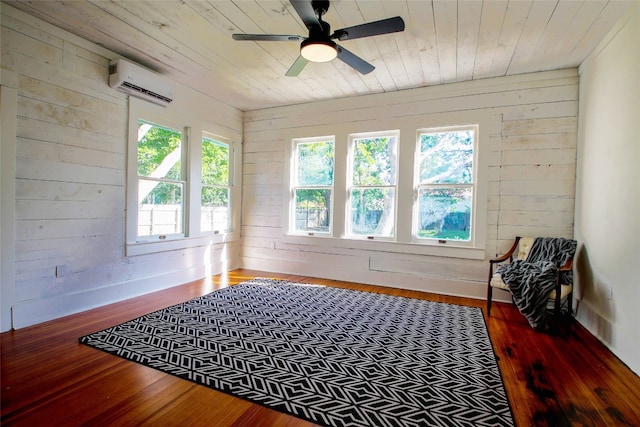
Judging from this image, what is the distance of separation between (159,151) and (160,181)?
14.9 inches

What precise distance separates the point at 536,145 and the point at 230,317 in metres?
3.76

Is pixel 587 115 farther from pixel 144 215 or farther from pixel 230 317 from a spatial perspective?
pixel 144 215

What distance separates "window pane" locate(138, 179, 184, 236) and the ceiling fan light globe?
98.9 inches

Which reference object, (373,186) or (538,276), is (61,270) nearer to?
(373,186)

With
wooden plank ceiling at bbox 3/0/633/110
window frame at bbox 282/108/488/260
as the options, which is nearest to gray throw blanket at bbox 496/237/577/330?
window frame at bbox 282/108/488/260

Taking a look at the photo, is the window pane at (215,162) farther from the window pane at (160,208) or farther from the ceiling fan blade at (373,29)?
the ceiling fan blade at (373,29)

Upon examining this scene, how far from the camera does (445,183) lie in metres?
3.88

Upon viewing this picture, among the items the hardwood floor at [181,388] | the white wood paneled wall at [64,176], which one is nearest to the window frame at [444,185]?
the hardwood floor at [181,388]

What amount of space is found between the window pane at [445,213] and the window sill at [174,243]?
2942 mm

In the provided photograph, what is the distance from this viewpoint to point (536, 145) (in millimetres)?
3443

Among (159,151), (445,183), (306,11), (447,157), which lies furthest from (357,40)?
(159,151)

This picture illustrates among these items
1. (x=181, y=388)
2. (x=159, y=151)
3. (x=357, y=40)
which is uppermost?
(x=357, y=40)

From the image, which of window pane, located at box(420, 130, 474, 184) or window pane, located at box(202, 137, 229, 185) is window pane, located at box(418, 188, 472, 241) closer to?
window pane, located at box(420, 130, 474, 184)

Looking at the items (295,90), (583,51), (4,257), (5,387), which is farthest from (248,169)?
(583,51)
